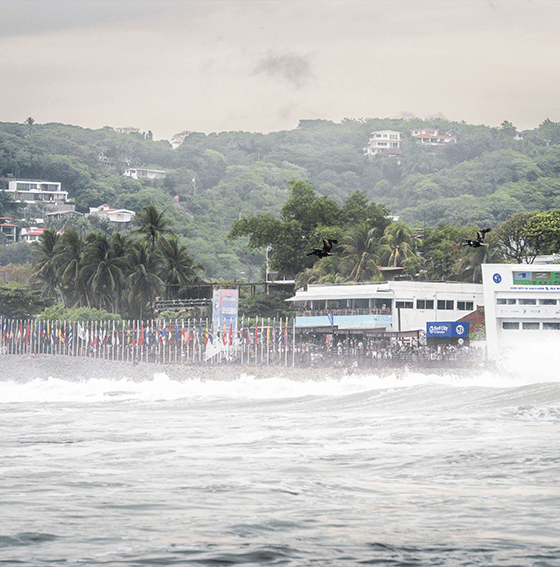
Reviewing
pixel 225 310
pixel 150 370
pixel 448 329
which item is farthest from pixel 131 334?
pixel 448 329

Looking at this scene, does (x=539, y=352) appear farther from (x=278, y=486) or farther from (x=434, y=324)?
(x=278, y=486)

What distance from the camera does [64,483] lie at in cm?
1686

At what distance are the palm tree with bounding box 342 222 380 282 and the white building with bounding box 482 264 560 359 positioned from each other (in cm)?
2142

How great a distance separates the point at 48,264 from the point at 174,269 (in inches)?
489

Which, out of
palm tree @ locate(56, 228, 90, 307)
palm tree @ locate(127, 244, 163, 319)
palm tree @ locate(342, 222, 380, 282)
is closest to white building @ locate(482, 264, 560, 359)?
palm tree @ locate(342, 222, 380, 282)

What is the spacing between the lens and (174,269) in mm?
91562

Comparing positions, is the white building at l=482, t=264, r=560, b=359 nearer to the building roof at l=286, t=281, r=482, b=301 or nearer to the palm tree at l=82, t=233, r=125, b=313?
the building roof at l=286, t=281, r=482, b=301

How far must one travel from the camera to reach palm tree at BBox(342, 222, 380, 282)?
271 feet

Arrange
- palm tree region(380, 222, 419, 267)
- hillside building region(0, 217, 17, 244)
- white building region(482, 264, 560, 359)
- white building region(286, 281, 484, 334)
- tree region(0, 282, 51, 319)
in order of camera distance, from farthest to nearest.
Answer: hillside building region(0, 217, 17, 244) < tree region(0, 282, 51, 319) < palm tree region(380, 222, 419, 267) < white building region(286, 281, 484, 334) < white building region(482, 264, 560, 359)

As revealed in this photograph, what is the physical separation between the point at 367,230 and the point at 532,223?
599 inches

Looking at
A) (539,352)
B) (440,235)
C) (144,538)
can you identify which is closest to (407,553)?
(144,538)

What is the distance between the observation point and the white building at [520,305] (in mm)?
60469

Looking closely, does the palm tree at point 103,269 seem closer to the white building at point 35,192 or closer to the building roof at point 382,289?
the building roof at point 382,289

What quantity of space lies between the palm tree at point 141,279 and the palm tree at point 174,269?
160 cm
